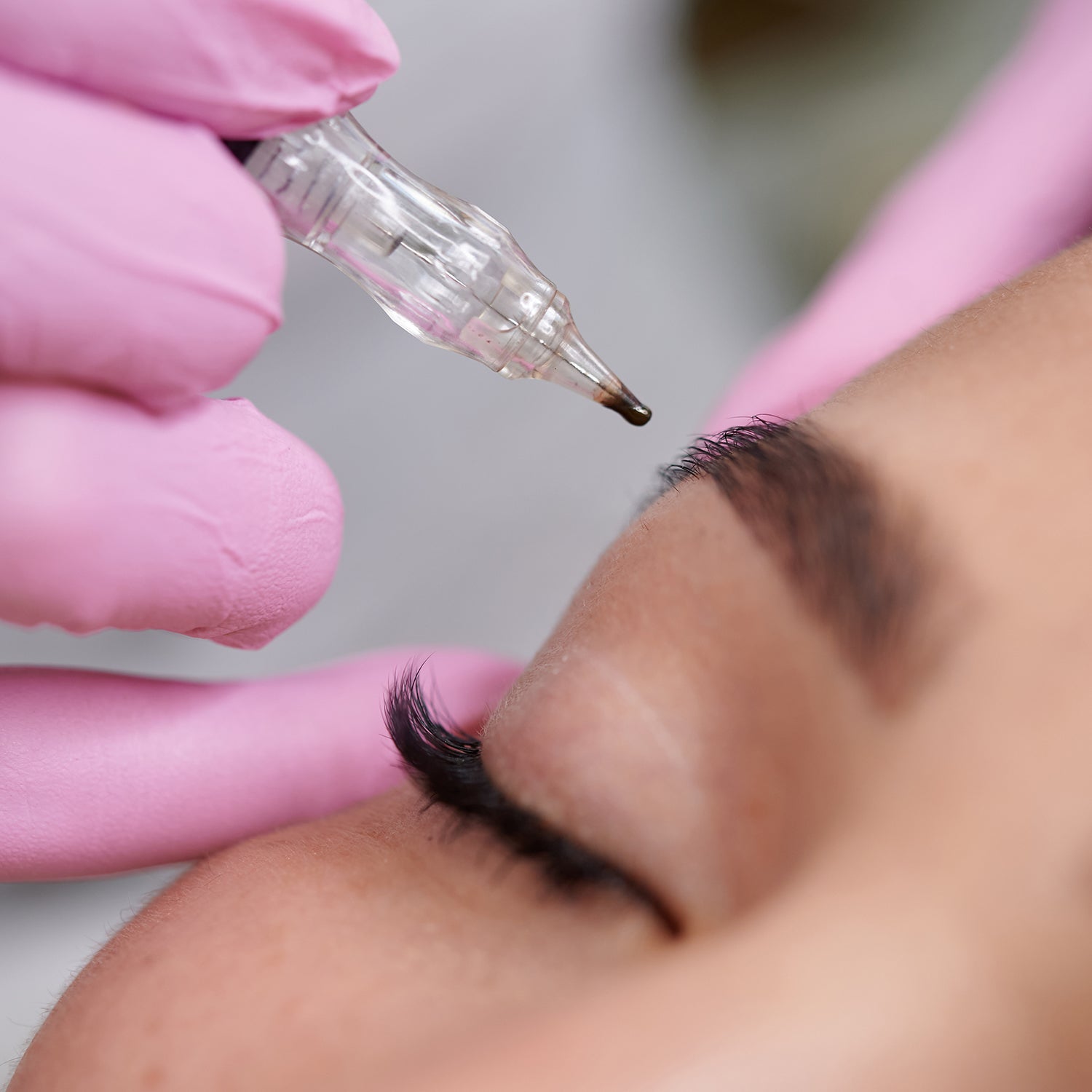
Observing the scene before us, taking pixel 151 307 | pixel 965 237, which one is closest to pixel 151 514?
pixel 151 307

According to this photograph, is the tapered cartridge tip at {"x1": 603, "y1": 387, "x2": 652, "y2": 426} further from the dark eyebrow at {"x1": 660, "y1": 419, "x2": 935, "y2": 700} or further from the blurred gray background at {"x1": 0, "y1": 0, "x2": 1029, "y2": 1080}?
the blurred gray background at {"x1": 0, "y1": 0, "x2": 1029, "y2": 1080}

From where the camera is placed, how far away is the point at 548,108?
0.99 m

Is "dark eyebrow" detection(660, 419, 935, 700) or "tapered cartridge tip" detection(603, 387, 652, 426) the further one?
"tapered cartridge tip" detection(603, 387, 652, 426)

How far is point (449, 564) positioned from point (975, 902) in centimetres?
67

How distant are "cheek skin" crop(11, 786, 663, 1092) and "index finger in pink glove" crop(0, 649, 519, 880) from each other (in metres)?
0.11

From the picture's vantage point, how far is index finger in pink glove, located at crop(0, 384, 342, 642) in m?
0.39

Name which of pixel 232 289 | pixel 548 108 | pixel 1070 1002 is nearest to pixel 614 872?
pixel 1070 1002

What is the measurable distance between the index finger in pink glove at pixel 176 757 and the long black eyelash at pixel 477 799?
130 mm

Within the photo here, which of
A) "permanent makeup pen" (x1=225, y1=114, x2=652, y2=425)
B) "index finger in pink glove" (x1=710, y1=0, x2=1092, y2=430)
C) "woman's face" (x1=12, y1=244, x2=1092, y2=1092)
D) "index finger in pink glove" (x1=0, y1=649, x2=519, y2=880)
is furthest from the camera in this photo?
"index finger in pink glove" (x1=710, y1=0, x2=1092, y2=430)

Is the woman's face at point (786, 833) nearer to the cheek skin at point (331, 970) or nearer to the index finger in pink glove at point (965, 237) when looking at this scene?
the cheek skin at point (331, 970)

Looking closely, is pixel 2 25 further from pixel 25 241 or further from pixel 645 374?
pixel 645 374

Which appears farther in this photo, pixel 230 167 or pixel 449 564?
pixel 449 564

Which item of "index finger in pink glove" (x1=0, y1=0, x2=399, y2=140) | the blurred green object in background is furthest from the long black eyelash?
the blurred green object in background

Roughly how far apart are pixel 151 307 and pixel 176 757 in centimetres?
29
